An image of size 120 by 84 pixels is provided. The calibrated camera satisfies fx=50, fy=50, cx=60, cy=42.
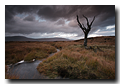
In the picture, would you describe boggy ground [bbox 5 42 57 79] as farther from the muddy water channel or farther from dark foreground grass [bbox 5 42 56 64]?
the muddy water channel

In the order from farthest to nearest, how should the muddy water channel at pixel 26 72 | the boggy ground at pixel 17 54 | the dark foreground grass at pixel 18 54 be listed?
the dark foreground grass at pixel 18 54 < the boggy ground at pixel 17 54 < the muddy water channel at pixel 26 72

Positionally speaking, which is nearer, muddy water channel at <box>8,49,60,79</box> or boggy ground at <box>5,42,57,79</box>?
muddy water channel at <box>8,49,60,79</box>

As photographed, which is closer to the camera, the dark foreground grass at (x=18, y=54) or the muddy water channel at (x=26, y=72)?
the muddy water channel at (x=26, y=72)

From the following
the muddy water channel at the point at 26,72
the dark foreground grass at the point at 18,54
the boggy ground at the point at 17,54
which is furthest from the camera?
the dark foreground grass at the point at 18,54

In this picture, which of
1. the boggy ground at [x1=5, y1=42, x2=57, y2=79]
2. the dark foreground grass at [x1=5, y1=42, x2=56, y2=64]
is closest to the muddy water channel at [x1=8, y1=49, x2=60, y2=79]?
the boggy ground at [x1=5, y1=42, x2=57, y2=79]

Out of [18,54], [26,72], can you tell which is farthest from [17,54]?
[26,72]

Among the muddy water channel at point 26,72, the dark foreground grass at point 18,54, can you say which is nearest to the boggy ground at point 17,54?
the dark foreground grass at point 18,54

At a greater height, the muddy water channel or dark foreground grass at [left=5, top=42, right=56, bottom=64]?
dark foreground grass at [left=5, top=42, right=56, bottom=64]

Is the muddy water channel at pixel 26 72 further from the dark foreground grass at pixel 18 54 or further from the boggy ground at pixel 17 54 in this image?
the dark foreground grass at pixel 18 54

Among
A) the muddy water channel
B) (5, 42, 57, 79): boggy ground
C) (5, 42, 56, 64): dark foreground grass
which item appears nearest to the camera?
the muddy water channel

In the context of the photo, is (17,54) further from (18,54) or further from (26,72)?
(26,72)
